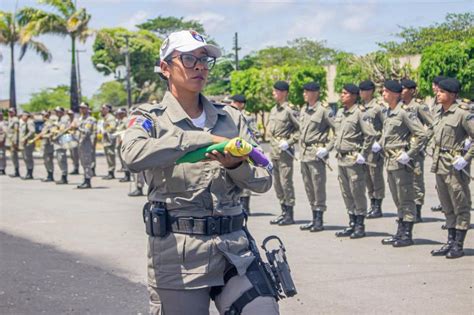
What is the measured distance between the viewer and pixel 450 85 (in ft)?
29.3

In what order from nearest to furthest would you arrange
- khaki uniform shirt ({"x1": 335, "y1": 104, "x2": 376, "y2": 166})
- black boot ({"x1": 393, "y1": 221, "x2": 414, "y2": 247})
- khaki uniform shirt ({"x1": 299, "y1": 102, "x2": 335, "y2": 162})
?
black boot ({"x1": 393, "y1": 221, "x2": 414, "y2": 247}) < khaki uniform shirt ({"x1": 335, "y1": 104, "x2": 376, "y2": 166}) < khaki uniform shirt ({"x1": 299, "y1": 102, "x2": 335, "y2": 162})

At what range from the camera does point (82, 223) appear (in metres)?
12.3

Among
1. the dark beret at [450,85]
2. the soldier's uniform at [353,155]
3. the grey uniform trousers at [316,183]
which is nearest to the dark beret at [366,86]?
the soldier's uniform at [353,155]

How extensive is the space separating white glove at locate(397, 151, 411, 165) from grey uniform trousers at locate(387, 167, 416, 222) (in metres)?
0.18

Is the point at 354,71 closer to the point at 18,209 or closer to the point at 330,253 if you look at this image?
the point at 18,209

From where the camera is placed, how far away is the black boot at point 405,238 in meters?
9.66

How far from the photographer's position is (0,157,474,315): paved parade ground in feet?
22.9

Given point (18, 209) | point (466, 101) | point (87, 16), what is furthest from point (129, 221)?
point (87, 16)

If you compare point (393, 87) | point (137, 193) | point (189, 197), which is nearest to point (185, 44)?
point (189, 197)

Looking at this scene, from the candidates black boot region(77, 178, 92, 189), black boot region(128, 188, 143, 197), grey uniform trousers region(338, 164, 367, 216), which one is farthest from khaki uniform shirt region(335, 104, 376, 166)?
black boot region(77, 178, 92, 189)

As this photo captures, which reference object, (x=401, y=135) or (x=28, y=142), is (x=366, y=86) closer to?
(x=401, y=135)

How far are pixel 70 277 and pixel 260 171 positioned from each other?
4.67 meters

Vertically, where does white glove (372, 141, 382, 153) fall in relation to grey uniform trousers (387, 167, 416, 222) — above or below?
above

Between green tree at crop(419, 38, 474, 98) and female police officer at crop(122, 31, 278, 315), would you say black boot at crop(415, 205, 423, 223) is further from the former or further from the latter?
green tree at crop(419, 38, 474, 98)
